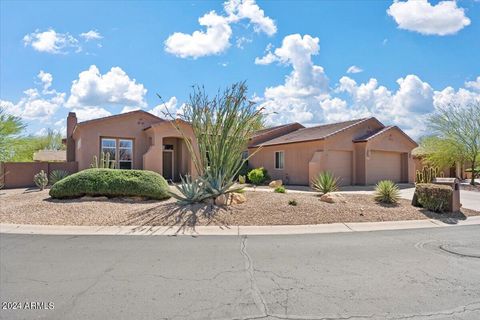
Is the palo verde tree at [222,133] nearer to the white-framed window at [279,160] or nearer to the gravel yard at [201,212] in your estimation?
the gravel yard at [201,212]

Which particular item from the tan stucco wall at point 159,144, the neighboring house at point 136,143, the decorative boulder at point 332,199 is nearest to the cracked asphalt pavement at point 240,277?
the decorative boulder at point 332,199

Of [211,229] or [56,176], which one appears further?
[56,176]

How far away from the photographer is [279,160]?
25.8 metres

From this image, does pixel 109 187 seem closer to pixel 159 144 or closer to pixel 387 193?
pixel 159 144

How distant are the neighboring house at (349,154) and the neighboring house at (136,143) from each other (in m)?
6.97

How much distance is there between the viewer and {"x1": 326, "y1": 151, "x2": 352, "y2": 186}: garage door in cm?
2211

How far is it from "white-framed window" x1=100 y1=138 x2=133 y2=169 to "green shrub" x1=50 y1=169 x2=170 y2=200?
8922mm

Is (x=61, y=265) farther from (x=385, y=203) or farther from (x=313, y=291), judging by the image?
(x=385, y=203)

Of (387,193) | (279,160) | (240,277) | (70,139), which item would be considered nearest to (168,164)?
(279,160)

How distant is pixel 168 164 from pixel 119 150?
138 inches

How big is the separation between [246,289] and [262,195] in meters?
8.66

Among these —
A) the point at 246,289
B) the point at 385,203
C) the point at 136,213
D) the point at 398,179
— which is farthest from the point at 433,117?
the point at 246,289

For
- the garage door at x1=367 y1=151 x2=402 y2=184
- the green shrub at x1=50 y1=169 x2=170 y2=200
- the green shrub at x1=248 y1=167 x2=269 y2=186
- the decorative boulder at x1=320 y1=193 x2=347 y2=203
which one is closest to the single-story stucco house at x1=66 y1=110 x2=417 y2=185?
the garage door at x1=367 y1=151 x2=402 y2=184

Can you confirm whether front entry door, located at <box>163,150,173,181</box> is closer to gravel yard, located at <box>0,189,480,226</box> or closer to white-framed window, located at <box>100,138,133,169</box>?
white-framed window, located at <box>100,138,133,169</box>
